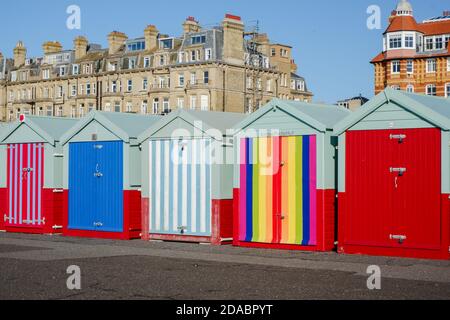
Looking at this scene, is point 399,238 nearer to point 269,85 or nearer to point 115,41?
point 269,85

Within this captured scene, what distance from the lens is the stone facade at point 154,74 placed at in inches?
3164

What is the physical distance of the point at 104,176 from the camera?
23.9 metres

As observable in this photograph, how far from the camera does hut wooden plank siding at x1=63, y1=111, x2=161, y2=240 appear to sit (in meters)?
23.4

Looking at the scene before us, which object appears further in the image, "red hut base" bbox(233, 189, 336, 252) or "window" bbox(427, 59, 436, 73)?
"window" bbox(427, 59, 436, 73)

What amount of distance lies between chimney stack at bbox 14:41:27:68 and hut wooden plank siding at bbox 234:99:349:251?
88.8 meters

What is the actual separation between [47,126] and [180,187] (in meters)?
6.39

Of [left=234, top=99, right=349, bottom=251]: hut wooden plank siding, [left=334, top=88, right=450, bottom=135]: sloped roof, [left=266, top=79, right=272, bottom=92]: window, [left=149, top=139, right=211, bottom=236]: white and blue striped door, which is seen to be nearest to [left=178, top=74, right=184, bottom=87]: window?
[left=266, top=79, right=272, bottom=92]: window

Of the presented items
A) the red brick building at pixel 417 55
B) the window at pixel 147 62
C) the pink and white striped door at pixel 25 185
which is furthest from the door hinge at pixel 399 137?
the window at pixel 147 62

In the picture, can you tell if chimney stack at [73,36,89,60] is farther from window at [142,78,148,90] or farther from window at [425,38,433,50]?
window at [425,38,433,50]

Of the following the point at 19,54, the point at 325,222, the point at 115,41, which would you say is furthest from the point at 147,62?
the point at 325,222

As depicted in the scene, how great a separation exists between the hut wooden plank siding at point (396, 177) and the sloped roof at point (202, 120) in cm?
396

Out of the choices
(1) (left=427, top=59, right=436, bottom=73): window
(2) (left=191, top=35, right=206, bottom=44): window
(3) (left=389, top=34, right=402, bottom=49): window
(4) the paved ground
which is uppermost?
(2) (left=191, top=35, right=206, bottom=44): window

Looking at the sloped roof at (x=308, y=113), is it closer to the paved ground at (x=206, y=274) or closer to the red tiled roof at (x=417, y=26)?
the paved ground at (x=206, y=274)
